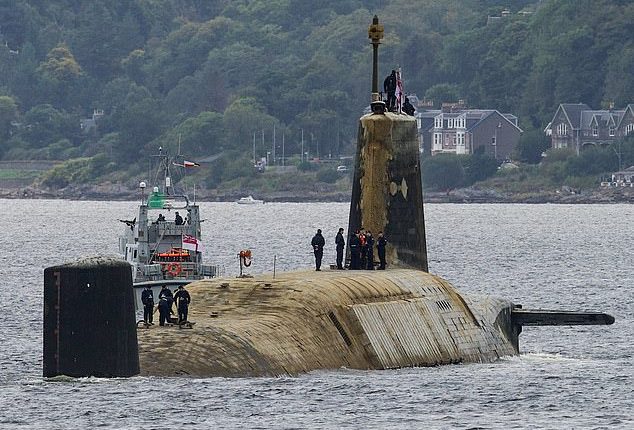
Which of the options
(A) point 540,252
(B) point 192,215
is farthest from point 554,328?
(A) point 540,252

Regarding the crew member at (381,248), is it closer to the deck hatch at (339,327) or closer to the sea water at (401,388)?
the sea water at (401,388)

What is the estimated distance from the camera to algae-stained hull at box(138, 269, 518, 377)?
3097 cm

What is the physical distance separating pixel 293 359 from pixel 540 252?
73.0m

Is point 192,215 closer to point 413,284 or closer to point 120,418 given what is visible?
point 413,284

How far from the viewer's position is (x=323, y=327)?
33.4 m

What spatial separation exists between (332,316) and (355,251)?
4675 mm

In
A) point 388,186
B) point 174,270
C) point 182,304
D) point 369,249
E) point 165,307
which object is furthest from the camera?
point 174,270

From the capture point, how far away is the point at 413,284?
123ft

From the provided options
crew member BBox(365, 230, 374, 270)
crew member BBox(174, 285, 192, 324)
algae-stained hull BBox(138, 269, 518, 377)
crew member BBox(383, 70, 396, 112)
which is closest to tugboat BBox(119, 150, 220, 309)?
crew member BBox(383, 70, 396, 112)

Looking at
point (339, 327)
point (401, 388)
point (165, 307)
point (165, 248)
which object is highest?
point (165, 248)

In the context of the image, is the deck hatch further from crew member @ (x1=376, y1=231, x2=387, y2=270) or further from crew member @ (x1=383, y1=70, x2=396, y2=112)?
crew member @ (x1=383, y1=70, x2=396, y2=112)

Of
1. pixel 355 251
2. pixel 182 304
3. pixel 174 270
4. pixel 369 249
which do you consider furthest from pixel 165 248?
pixel 182 304

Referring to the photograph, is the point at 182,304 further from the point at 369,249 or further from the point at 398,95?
the point at 398,95

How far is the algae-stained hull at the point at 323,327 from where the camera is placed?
1219 inches
